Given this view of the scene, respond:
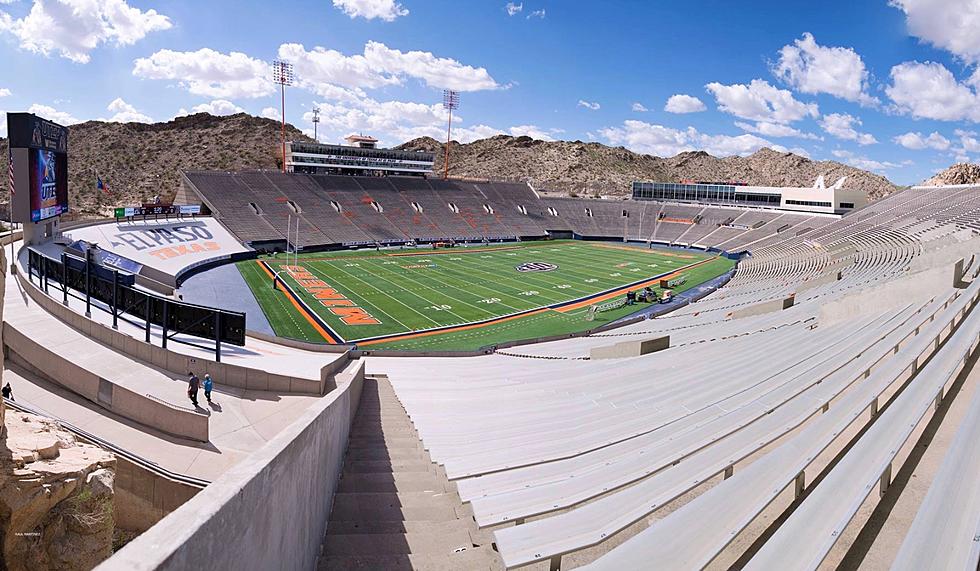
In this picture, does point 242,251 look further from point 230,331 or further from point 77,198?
point 77,198

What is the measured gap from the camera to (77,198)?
79812mm

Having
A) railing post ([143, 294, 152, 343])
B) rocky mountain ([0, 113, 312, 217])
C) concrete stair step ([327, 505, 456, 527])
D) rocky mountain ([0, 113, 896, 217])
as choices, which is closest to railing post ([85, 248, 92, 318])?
railing post ([143, 294, 152, 343])

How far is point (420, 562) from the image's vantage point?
4984mm

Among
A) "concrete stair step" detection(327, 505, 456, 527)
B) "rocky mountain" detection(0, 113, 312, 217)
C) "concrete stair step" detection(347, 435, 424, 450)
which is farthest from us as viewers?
"rocky mountain" detection(0, 113, 312, 217)

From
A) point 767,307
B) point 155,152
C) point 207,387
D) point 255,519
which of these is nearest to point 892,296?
point 767,307

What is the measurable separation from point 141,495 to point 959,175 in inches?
4097

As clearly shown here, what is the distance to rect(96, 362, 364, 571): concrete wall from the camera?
7.81ft

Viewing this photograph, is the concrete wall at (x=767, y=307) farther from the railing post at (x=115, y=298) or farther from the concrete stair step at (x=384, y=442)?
the railing post at (x=115, y=298)

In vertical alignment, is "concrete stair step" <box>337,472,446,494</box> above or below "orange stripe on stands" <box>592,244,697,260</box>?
below

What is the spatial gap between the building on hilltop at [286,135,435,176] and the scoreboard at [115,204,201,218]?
1875 cm

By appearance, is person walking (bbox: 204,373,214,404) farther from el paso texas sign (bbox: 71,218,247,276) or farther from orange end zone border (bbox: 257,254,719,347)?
el paso texas sign (bbox: 71,218,247,276)

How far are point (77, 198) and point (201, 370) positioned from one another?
8197 cm

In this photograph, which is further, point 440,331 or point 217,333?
point 440,331

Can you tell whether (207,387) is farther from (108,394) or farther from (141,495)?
(141,495)
